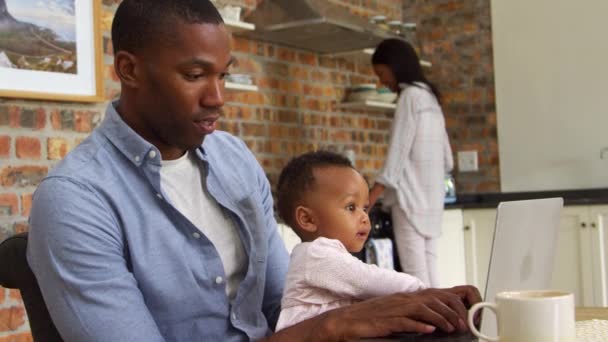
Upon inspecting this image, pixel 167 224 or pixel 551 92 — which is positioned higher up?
pixel 551 92

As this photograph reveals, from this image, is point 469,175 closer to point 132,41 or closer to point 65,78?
point 65,78

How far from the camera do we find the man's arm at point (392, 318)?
1138 millimetres

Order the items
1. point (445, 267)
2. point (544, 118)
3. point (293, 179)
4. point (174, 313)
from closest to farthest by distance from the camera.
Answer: point (174, 313) → point (293, 179) → point (445, 267) → point (544, 118)

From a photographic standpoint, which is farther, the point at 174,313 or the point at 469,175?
the point at 469,175

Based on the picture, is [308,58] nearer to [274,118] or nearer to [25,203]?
[274,118]

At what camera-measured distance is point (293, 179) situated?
1.76 m

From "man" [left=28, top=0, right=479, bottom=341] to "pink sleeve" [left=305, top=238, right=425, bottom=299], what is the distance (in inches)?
4.4

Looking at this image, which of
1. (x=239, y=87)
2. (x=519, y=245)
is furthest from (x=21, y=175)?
(x=519, y=245)

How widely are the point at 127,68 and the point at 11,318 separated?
180 cm

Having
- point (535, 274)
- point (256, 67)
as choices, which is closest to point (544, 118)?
point (256, 67)

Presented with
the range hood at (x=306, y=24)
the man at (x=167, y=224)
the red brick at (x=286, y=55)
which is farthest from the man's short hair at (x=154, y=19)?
the red brick at (x=286, y=55)

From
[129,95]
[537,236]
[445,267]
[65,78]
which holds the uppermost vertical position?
[65,78]

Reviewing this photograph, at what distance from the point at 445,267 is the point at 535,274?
11.0 ft

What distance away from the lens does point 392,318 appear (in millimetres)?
1141
